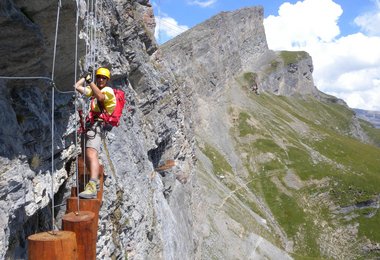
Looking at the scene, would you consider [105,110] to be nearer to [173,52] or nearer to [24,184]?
[24,184]

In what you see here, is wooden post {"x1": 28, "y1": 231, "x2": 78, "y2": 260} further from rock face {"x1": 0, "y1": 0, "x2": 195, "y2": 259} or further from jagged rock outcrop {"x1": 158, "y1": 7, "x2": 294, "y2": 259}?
jagged rock outcrop {"x1": 158, "y1": 7, "x2": 294, "y2": 259}

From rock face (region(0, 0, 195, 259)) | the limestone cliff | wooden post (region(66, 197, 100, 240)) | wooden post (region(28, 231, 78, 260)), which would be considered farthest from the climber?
wooden post (region(28, 231, 78, 260))

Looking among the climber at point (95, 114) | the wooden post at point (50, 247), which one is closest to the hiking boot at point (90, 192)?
the climber at point (95, 114)

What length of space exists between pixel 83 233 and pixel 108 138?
16.1 meters

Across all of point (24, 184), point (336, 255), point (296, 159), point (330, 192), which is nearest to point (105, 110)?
point (24, 184)

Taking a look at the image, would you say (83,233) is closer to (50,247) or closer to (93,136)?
(50,247)

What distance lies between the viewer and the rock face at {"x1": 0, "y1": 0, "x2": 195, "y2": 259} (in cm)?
1156

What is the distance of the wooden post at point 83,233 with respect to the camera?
Answer: 29.7 feet

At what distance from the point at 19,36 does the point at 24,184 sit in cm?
418

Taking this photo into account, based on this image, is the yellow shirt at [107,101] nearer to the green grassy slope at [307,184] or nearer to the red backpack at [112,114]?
the red backpack at [112,114]

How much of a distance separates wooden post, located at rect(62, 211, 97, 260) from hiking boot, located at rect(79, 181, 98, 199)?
7.94 feet

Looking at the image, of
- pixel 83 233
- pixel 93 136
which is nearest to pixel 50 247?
pixel 83 233

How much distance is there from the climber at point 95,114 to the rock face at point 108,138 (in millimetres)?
1032

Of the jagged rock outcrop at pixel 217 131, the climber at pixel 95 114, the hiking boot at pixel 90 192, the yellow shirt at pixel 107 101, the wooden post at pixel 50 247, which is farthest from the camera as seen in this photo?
the jagged rock outcrop at pixel 217 131
